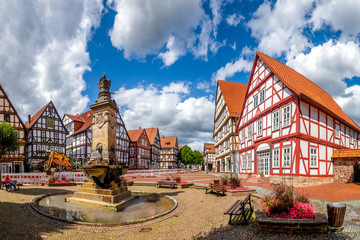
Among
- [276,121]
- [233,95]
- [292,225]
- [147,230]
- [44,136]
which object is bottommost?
[147,230]

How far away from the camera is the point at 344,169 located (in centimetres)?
1648

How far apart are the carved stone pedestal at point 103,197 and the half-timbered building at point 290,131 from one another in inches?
365

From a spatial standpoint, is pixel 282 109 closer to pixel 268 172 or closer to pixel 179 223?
pixel 268 172

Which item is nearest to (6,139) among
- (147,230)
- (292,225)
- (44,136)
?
(147,230)

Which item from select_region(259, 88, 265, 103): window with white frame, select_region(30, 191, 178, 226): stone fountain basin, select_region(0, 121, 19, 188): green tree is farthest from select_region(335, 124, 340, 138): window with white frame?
select_region(0, 121, 19, 188): green tree

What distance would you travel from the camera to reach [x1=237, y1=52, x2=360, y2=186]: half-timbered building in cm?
1513

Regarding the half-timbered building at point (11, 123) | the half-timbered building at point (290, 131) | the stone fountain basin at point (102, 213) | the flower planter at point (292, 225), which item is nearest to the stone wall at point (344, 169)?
the half-timbered building at point (290, 131)

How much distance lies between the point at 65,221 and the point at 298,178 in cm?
Result: 1395

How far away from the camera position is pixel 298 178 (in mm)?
14750

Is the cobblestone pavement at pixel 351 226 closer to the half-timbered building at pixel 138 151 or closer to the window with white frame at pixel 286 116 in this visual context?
the window with white frame at pixel 286 116

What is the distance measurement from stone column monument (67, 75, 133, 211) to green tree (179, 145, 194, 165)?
2454 inches

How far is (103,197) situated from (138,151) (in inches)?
1544

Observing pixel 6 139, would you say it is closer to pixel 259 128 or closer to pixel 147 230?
pixel 147 230

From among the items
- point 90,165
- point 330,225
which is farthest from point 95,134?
point 330,225
